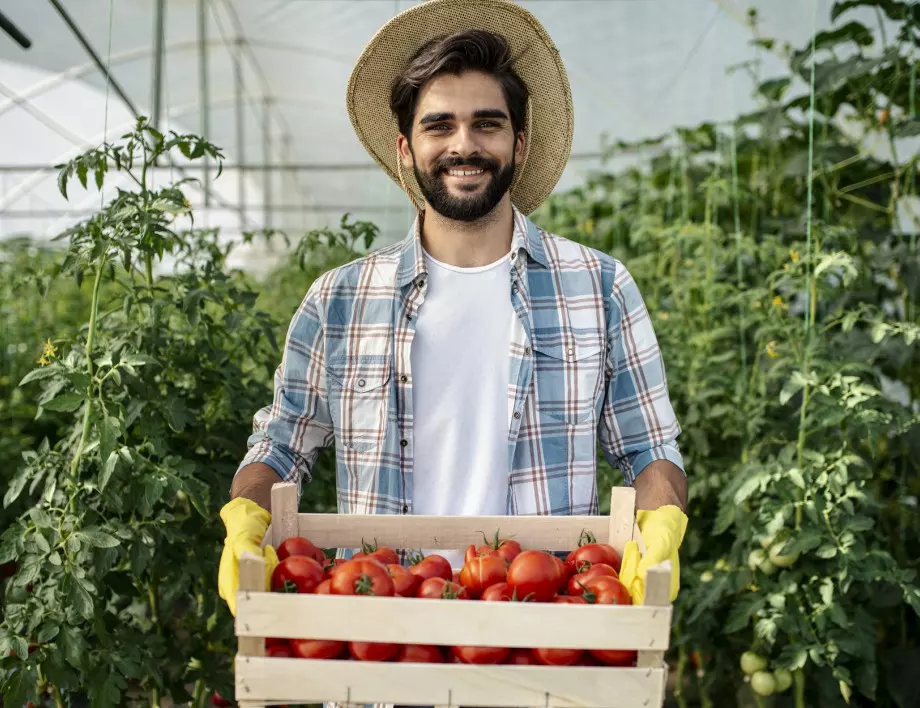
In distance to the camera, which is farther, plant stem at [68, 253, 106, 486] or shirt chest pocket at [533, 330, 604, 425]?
plant stem at [68, 253, 106, 486]

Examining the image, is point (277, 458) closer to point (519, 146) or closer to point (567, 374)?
point (567, 374)

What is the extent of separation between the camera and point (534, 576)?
148cm

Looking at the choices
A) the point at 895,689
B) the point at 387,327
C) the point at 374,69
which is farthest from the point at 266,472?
the point at 895,689

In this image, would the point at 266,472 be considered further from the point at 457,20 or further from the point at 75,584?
the point at 457,20

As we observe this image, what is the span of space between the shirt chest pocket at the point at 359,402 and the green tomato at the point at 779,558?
1.36 metres

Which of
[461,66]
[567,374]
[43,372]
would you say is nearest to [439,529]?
[567,374]

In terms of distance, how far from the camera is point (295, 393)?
201 cm

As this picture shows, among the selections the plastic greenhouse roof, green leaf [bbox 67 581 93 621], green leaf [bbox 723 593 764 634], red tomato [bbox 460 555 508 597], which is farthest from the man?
green leaf [bbox 723 593 764 634]

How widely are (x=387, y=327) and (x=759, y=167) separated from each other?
9.71 feet

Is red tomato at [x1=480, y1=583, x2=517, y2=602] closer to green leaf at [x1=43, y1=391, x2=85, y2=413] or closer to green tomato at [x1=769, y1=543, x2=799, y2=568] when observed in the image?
green leaf at [x1=43, y1=391, x2=85, y2=413]

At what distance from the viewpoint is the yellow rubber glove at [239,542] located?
4.76 ft

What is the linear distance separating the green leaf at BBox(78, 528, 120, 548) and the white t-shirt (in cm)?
74

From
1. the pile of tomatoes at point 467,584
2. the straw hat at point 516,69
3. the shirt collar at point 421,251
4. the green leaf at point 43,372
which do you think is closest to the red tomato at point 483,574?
the pile of tomatoes at point 467,584

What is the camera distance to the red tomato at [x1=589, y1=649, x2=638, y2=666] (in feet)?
4.50
